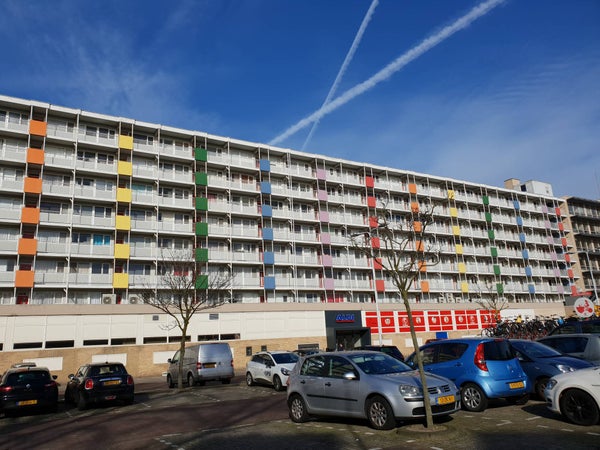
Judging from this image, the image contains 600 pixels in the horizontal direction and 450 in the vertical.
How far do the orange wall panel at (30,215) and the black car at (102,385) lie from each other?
22718 mm

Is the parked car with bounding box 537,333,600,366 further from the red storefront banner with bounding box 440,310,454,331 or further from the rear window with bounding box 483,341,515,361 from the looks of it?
the red storefront banner with bounding box 440,310,454,331

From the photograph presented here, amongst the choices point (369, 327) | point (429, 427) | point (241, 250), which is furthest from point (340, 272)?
point (429, 427)

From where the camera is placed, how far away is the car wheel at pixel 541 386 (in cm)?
1210

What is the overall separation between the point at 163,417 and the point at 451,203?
54.5 meters

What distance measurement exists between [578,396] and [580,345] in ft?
18.8

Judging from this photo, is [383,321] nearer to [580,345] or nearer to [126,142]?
[126,142]

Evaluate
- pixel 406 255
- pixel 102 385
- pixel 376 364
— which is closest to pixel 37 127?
pixel 102 385

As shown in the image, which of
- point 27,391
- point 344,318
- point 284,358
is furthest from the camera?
point 344,318

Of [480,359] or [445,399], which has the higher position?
[480,359]

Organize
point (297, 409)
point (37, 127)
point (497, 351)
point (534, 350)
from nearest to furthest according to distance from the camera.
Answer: point (297, 409), point (497, 351), point (534, 350), point (37, 127)

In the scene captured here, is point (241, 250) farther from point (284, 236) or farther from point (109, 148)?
point (109, 148)

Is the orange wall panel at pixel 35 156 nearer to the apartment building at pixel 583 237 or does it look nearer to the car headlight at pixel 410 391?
the car headlight at pixel 410 391

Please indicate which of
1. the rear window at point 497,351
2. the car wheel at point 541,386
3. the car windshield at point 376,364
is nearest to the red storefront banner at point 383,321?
the car wheel at point 541,386

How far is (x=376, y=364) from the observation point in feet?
33.5
